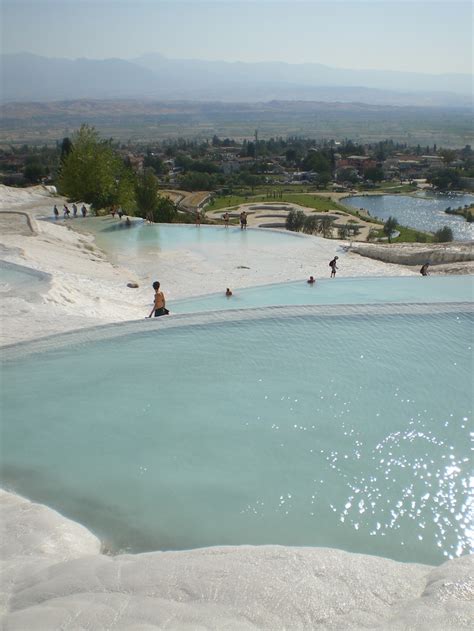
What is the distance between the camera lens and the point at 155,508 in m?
5.20

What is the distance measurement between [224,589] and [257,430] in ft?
7.70

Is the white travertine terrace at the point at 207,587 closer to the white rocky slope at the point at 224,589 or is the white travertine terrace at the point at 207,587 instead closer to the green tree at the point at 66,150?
the white rocky slope at the point at 224,589

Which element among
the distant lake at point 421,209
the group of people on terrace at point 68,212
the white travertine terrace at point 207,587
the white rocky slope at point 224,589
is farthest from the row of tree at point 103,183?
the distant lake at point 421,209

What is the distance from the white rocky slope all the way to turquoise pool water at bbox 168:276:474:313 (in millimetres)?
6481

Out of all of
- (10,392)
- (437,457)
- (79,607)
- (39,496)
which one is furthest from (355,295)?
(79,607)

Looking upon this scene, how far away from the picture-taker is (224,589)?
13.1ft

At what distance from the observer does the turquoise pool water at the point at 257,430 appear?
5.07 m

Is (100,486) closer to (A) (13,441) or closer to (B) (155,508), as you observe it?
(B) (155,508)

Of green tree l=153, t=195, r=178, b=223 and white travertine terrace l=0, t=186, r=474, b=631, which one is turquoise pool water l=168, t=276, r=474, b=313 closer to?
white travertine terrace l=0, t=186, r=474, b=631

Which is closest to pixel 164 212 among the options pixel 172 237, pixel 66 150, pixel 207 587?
pixel 172 237

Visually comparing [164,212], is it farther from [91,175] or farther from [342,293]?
[342,293]

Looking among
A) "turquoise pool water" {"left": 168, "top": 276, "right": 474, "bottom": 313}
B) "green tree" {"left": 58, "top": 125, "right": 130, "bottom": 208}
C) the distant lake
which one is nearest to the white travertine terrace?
"turquoise pool water" {"left": 168, "top": 276, "right": 474, "bottom": 313}

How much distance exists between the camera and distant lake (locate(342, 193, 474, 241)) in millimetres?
48344

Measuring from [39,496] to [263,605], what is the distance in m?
2.43
